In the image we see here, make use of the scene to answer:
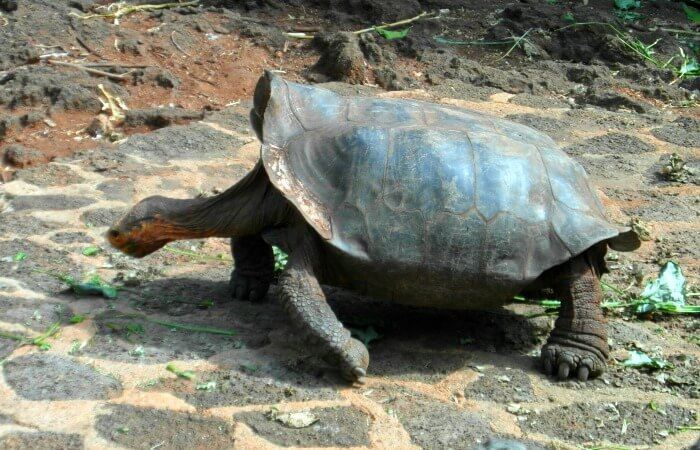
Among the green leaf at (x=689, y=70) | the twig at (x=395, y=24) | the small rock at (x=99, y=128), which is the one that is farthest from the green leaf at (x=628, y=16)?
the small rock at (x=99, y=128)

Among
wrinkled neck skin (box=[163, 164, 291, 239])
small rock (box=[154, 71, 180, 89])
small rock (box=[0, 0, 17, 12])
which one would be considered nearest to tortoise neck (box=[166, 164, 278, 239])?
wrinkled neck skin (box=[163, 164, 291, 239])

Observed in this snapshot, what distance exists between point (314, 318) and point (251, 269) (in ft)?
2.79

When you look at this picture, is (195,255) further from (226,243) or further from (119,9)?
(119,9)

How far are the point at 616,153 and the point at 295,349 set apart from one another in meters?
3.74

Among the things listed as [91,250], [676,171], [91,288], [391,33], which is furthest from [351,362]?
[391,33]

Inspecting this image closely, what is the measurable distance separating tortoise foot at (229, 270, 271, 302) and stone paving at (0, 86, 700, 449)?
75mm

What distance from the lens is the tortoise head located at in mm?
4570

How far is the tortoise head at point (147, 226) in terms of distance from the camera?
457cm

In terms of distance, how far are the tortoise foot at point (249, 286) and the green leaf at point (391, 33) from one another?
193 inches

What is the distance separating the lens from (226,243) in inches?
223

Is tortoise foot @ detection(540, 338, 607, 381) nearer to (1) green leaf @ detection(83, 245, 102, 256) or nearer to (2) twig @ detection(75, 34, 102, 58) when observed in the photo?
(1) green leaf @ detection(83, 245, 102, 256)

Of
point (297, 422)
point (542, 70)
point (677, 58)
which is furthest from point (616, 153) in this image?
point (297, 422)

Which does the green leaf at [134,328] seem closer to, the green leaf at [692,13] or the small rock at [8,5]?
the small rock at [8,5]

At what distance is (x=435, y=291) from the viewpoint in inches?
162
